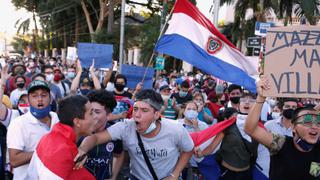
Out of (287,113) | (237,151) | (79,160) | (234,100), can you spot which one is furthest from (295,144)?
(234,100)

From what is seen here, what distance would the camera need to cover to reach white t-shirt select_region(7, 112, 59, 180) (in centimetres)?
346

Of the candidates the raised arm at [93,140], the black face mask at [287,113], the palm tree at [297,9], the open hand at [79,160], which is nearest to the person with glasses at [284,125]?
the black face mask at [287,113]

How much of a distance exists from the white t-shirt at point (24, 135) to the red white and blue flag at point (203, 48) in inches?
103

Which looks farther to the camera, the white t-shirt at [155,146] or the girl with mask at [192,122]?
the girl with mask at [192,122]

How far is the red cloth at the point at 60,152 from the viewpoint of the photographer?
253 centimetres

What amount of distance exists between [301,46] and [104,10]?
108ft

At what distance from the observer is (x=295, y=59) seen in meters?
3.51

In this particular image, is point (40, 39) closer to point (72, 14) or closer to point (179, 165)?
point (72, 14)

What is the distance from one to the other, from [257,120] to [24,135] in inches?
75.4

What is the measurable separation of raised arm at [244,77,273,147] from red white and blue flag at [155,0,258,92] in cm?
202

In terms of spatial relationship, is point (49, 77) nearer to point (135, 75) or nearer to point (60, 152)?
point (135, 75)

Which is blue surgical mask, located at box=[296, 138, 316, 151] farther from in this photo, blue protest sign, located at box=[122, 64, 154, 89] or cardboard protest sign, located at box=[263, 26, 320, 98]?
blue protest sign, located at box=[122, 64, 154, 89]

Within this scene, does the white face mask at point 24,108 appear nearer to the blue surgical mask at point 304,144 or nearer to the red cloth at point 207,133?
the red cloth at point 207,133

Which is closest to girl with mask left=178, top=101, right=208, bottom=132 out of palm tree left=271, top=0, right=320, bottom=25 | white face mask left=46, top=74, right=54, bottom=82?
white face mask left=46, top=74, right=54, bottom=82
